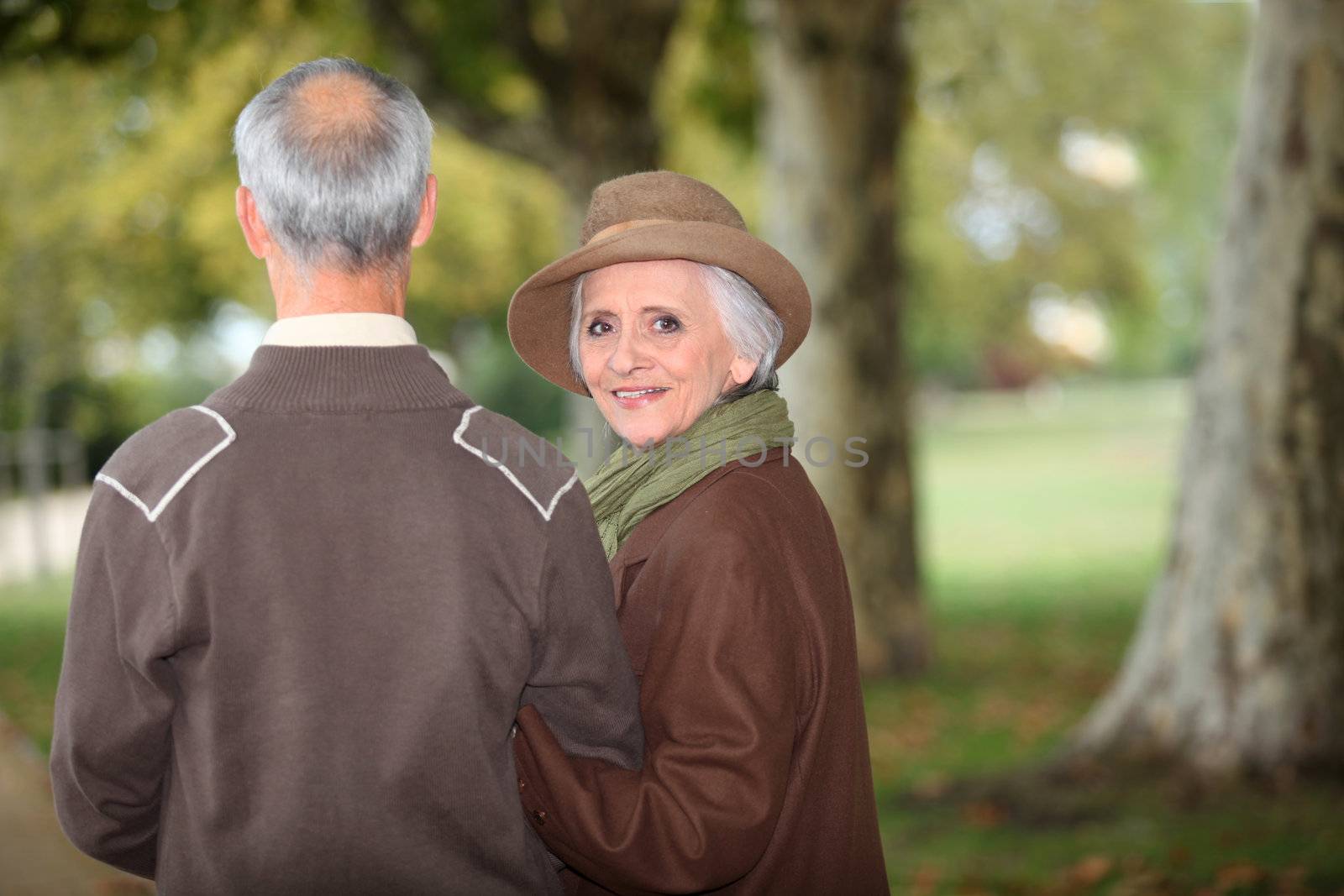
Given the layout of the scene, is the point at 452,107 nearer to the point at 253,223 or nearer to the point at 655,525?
the point at 655,525

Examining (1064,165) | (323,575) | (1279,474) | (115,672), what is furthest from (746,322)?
(1064,165)

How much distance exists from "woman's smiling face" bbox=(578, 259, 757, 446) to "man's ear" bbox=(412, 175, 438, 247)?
0.49 metres

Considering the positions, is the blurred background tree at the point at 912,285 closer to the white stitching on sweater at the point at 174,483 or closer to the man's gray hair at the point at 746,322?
the man's gray hair at the point at 746,322

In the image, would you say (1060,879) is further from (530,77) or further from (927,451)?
(927,451)

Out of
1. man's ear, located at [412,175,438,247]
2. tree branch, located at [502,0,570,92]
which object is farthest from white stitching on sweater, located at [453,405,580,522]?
tree branch, located at [502,0,570,92]

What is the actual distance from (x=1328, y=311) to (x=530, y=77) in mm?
7477

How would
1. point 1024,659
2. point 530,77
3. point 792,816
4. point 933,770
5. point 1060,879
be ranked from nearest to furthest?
point 792,816 → point 1060,879 → point 933,770 → point 1024,659 → point 530,77

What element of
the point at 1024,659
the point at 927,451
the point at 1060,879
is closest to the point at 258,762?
the point at 1060,879

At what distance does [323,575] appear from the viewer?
1986 mm

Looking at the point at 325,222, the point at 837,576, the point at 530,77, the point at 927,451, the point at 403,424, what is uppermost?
the point at 530,77

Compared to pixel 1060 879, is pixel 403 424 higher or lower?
higher

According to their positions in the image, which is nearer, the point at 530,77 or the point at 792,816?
the point at 792,816

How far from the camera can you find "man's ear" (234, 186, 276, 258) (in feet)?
6.77

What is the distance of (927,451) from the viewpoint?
46344 mm
